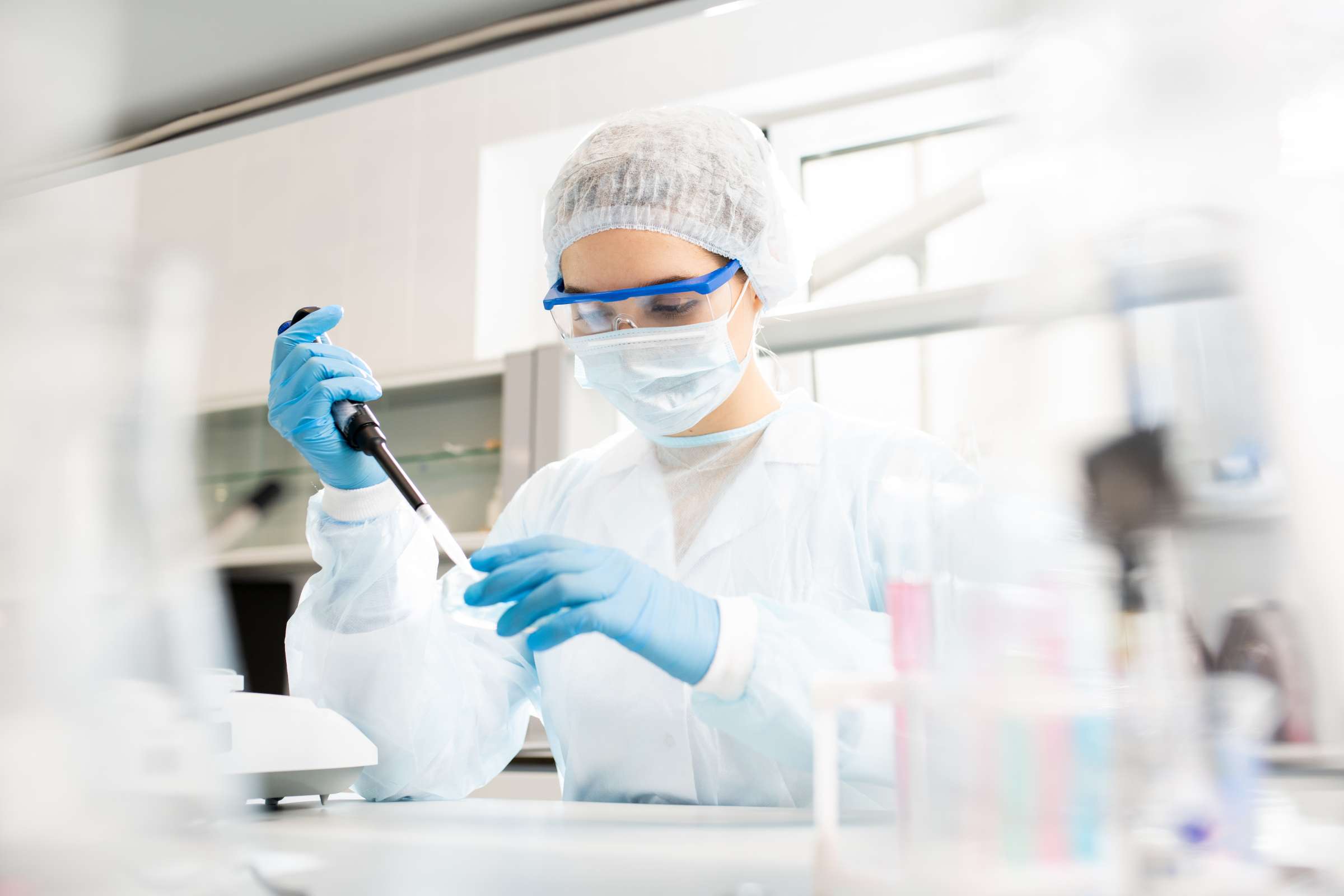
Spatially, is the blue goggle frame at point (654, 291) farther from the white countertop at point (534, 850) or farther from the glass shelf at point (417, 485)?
the glass shelf at point (417, 485)

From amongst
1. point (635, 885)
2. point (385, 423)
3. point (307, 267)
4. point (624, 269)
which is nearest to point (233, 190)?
point (307, 267)

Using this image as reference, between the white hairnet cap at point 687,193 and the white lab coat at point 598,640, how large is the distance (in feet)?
0.81

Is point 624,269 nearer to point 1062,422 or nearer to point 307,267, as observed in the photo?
point 1062,422

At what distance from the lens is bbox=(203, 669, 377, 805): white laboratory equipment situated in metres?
0.79

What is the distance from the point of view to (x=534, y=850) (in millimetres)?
573

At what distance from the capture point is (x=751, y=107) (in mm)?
2402

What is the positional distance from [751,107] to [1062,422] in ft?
7.41

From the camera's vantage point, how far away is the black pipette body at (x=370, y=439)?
825mm

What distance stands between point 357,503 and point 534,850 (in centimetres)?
56

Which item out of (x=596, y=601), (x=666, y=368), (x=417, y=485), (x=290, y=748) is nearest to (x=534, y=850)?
(x=596, y=601)

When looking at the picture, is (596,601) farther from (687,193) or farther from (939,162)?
(939,162)

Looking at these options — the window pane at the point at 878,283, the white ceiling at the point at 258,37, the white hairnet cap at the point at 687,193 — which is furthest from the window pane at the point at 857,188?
the white ceiling at the point at 258,37

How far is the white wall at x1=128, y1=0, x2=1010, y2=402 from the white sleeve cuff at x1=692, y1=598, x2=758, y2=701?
1822 millimetres

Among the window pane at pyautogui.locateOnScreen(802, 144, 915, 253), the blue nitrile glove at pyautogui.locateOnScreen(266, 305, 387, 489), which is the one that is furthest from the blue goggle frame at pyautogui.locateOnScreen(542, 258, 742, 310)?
the window pane at pyautogui.locateOnScreen(802, 144, 915, 253)
